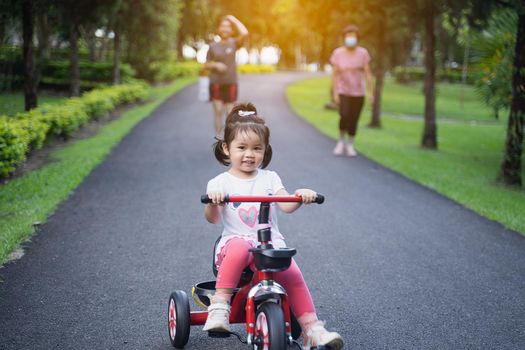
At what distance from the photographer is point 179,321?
367cm

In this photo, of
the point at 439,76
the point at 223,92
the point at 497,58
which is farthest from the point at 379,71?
the point at 439,76

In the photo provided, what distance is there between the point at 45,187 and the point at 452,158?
28.5 feet

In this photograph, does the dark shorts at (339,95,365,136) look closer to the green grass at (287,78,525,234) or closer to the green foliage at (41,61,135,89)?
the green grass at (287,78,525,234)

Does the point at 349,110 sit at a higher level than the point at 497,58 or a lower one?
lower

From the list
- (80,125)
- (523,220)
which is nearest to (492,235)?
(523,220)

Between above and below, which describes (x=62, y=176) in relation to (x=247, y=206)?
below

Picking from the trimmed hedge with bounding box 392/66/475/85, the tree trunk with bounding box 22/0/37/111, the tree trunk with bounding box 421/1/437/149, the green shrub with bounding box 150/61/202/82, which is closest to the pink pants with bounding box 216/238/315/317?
the tree trunk with bounding box 22/0/37/111

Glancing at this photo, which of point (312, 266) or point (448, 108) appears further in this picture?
point (448, 108)

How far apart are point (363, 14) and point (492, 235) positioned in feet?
42.3

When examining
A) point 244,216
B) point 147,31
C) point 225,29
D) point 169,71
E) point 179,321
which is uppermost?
point 147,31

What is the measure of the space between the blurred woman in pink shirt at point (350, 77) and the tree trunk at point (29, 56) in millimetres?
5852

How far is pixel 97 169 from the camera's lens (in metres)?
9.84

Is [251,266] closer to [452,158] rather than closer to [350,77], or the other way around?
[350,77]

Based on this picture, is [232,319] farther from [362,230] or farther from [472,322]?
[362,230]
